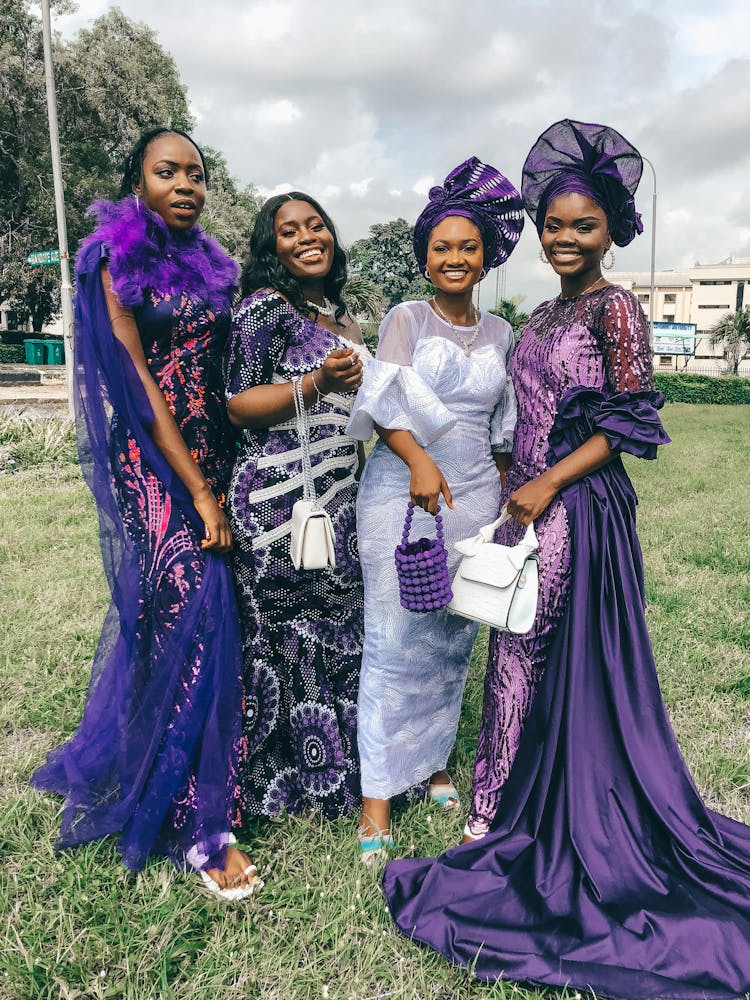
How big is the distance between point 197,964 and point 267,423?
4.93ft

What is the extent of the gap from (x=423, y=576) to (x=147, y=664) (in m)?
0.95

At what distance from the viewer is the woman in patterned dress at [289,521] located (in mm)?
2379

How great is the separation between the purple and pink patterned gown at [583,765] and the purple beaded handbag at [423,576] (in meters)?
0.36

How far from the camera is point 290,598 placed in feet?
8.41

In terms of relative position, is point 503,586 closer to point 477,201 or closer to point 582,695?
point 582,695

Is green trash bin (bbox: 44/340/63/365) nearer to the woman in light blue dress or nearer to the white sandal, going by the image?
the woman in light blue dress

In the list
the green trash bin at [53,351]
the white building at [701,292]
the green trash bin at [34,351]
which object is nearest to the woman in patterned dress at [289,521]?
the green trash bin at [53,351]

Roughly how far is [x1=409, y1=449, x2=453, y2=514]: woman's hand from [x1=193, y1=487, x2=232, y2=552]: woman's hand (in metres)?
0.59

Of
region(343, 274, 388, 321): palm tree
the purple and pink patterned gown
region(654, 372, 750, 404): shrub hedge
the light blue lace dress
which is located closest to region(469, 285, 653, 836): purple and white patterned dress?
the purple and pink patterned gown

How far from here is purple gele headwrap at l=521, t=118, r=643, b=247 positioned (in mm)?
2266

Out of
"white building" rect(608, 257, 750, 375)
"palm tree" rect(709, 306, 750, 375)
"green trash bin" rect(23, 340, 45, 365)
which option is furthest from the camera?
"white building" rect(608, 257, 750, 375)

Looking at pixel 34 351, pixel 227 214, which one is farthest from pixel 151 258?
pixel 34 351

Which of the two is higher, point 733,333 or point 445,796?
point 733,333

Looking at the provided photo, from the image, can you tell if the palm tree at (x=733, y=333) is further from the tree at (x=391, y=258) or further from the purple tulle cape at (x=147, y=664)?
the purple tulle cape at (x=147, y=664)
